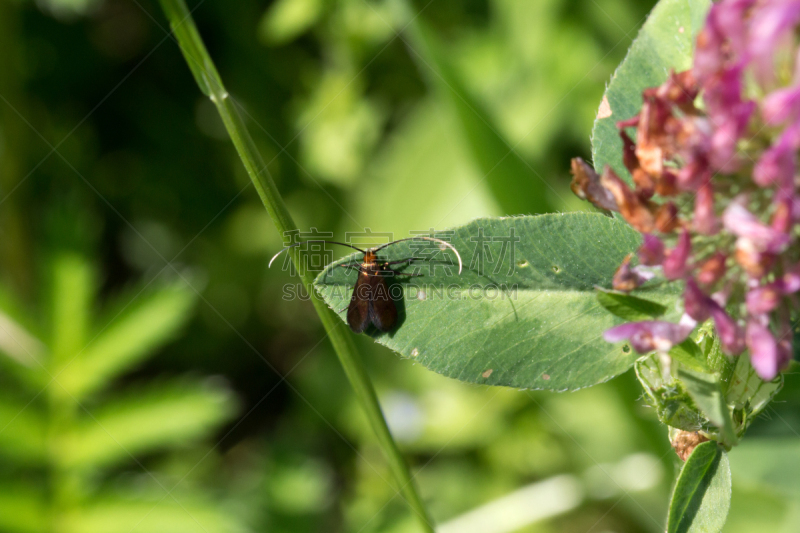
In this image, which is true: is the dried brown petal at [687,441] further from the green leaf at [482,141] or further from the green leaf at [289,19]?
the green leaf at [289,19]

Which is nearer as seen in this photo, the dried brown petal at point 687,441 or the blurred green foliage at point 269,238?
the dried brown petal at point 687,441

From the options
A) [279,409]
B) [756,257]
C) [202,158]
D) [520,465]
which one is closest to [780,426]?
[520,465]

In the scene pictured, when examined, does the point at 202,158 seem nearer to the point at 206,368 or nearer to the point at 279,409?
the point at 206,368

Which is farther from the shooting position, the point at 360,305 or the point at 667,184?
the point at 360,305

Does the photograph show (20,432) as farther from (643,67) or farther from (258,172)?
(643,67)

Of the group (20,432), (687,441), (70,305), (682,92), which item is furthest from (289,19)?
(687,441)

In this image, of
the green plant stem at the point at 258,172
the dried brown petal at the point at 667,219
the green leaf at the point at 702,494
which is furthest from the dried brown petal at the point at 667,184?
the green plant stem at the point at 258,172

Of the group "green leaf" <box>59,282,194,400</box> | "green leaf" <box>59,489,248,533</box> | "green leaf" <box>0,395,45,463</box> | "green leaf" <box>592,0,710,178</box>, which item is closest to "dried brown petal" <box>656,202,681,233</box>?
"green leaf" <box>592,0,710,178</box>
